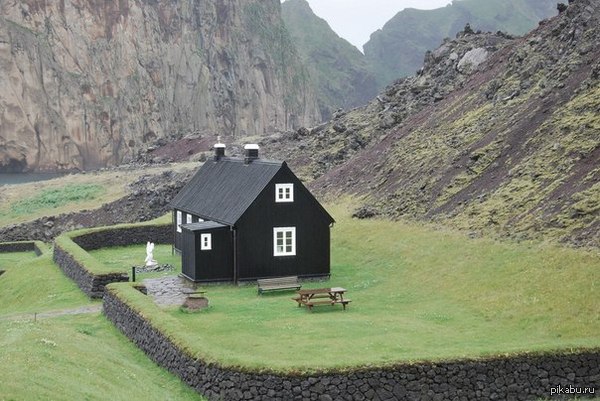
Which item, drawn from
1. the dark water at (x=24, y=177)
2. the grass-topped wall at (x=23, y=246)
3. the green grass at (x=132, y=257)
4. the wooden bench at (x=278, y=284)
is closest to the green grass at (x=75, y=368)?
the wooden bench at (x=278, y=284)

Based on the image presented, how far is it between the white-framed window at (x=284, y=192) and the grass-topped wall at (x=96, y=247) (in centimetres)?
849

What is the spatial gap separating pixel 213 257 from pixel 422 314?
12.9 meters

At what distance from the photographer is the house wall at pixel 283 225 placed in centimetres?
4106

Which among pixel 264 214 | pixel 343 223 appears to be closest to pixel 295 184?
pixel 264 214

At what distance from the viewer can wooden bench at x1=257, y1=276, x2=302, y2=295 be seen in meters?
38.2

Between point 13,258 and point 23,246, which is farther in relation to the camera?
point 23,246

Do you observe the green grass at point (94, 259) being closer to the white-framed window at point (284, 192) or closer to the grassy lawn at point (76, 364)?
the grassy lawn at point (76, 364)

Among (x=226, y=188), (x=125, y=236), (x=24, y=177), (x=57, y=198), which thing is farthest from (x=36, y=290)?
(x=24, y=177)

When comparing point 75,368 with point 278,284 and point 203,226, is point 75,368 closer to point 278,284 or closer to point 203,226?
point 278,284

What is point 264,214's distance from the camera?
135ft

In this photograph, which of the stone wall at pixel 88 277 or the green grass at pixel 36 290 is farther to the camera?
the green grass at pixel 36 290

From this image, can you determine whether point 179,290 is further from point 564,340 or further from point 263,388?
point 564,340

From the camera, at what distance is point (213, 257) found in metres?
40.9

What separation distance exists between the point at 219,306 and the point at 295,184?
29.8ft
